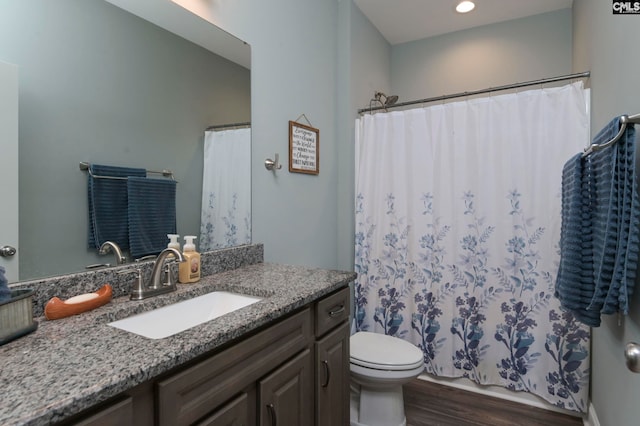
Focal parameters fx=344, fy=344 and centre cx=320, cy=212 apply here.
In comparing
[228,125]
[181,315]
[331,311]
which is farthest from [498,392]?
[228,125]

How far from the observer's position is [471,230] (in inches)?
87.3

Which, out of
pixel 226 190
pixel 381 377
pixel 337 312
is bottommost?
pixel 381 377

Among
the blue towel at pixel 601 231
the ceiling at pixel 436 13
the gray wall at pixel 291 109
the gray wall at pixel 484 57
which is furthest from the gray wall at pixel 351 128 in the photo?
the blue towel at pixel 601 231

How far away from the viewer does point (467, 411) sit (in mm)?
2021

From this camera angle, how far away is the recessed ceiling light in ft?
8.45

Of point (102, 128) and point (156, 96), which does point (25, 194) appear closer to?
point (102, 128)

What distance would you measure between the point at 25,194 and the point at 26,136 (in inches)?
6.6

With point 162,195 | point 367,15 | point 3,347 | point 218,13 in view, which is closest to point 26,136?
point 162,195

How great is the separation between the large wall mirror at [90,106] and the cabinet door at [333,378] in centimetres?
75

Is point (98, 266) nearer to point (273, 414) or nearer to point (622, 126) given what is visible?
point (273, 414)

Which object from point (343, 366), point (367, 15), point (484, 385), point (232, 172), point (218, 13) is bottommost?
point (484, 385)

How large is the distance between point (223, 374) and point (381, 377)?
1.08 meters

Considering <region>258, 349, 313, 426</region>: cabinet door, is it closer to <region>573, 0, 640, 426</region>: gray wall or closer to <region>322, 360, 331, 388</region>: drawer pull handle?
<region>322, 360, 331, 388</region>: drawer pull handle

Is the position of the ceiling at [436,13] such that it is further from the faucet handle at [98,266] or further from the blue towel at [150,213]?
the faucet handle at [98,266]
